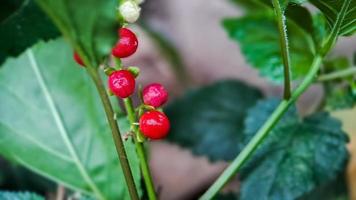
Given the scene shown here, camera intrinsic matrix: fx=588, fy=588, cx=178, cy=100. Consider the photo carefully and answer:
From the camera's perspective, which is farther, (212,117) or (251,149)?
(212,117)

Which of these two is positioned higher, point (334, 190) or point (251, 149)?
point (251, 149)

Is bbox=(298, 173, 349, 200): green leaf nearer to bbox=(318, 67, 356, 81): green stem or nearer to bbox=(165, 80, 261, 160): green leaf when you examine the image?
bbox=(165, 80, 261, 160): green leaf

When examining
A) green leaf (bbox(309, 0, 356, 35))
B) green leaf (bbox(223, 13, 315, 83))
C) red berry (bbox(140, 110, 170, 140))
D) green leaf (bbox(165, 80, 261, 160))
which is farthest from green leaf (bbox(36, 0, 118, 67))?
green leaf (bbox(165, 80, 261, 160))

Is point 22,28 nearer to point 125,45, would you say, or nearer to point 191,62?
point 125,45

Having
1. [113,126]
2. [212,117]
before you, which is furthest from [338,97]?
[113,126]

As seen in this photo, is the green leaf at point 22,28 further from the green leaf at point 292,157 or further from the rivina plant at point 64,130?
the green leaf at point 292,157

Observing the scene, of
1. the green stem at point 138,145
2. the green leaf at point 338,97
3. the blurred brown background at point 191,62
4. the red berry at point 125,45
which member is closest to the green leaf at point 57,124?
the green stem at point 138,145
